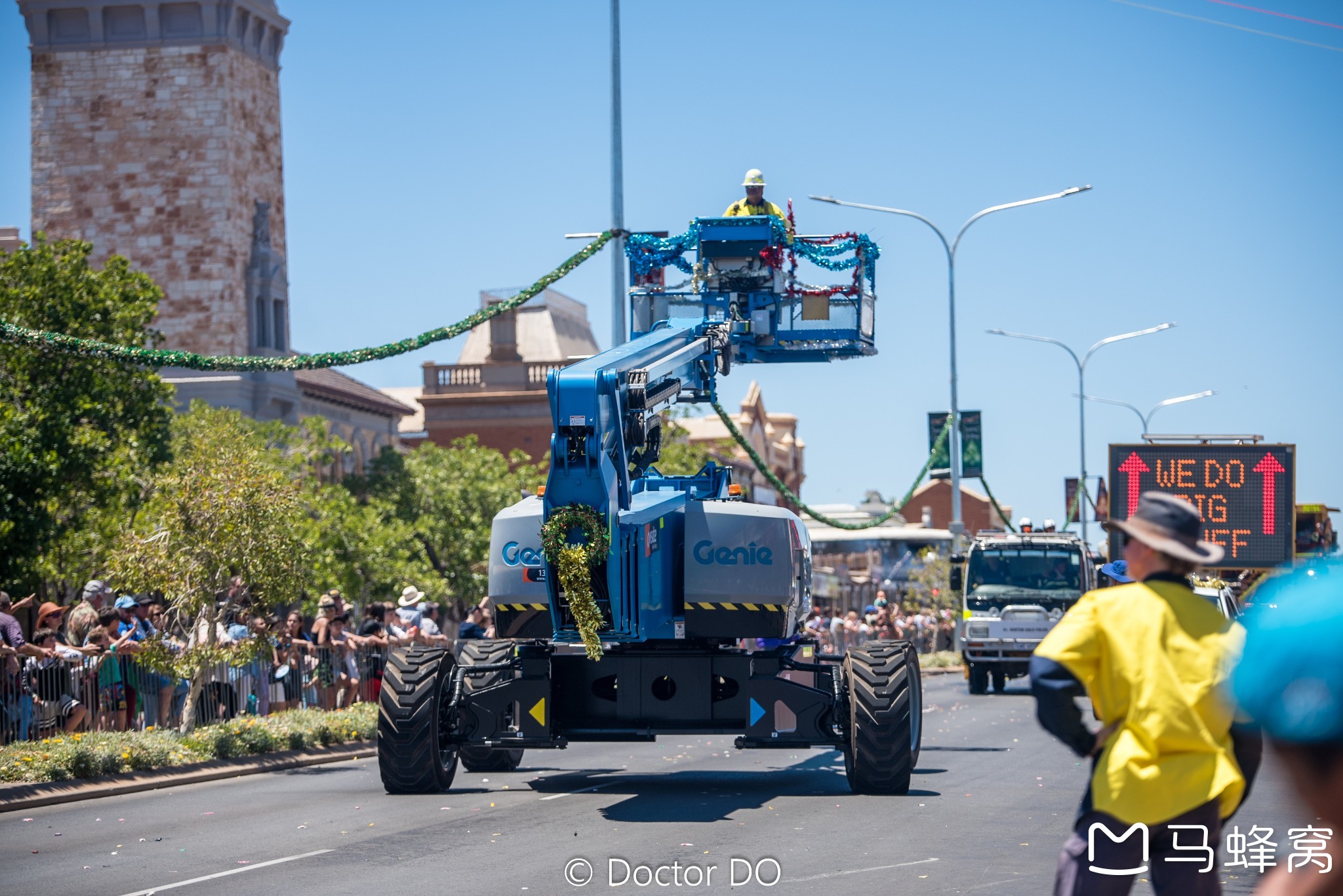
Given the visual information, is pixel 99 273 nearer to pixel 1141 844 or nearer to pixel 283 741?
pixel 283 741

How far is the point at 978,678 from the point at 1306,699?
29180 millimetres

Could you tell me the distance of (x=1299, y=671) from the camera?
2.72 metres

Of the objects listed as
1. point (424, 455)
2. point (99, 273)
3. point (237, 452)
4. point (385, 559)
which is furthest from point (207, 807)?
point (424, 455)

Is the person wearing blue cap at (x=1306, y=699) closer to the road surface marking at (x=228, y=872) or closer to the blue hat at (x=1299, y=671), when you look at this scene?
the blue hat at (x=1299, y=671)

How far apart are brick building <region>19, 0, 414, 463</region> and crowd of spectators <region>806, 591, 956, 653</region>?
21613mm

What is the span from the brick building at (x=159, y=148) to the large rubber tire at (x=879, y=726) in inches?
1655

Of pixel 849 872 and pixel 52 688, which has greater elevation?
pixel 52 688

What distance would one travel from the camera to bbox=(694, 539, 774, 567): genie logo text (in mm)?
13664

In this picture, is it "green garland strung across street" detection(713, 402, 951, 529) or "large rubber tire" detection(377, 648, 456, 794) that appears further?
"green garland strung across street" detection(713, 402, 951, 529)

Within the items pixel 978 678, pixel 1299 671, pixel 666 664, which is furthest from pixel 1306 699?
pixel 978 678

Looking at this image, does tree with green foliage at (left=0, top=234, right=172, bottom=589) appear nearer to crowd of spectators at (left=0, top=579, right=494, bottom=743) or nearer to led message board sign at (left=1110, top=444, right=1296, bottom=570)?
crowd of spectators at (left=0, top=579, right=494, bottom=743)

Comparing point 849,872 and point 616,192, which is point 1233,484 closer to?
point 616,192

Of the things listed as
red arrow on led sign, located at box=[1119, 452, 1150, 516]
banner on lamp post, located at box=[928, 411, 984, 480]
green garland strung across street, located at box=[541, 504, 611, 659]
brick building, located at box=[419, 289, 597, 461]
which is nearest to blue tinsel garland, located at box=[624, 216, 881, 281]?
green garland strung across street, located at box=[541, 504, 611, 659]

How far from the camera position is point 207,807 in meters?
13.5
